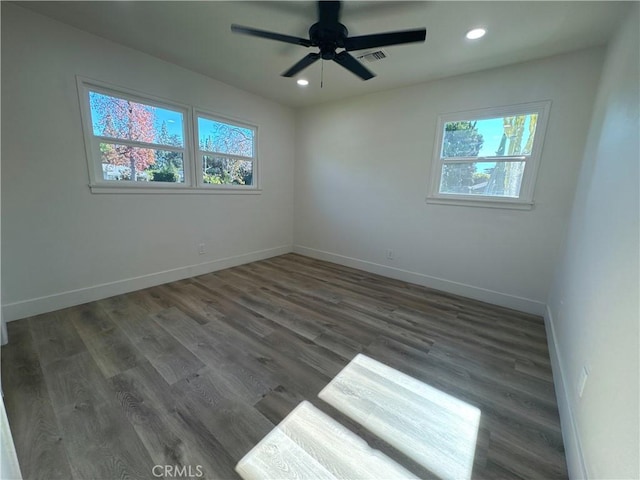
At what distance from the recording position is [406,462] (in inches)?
50.4

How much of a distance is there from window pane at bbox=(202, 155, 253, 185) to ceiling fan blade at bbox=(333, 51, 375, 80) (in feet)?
7.51

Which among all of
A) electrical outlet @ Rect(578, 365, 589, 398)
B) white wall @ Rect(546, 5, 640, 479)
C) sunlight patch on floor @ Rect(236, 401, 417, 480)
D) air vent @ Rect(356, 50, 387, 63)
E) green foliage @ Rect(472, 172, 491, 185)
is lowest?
sunlight patch on floor @ Rect(236, 401, 417, 480)

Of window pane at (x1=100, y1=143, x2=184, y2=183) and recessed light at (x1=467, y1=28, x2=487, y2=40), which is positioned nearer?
recessed light at (x1=467, y1=28, x2=487, y2=40)

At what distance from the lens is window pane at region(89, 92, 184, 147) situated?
2.69m

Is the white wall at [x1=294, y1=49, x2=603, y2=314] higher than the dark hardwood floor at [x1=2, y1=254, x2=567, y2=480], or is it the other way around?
the white wall at [x1=294, y1=49, x2=603, y2=314]

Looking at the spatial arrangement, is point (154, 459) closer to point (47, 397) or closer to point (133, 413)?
point (133, 413)

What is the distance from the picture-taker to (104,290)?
9.57 feet

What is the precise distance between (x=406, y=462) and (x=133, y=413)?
1.54 m

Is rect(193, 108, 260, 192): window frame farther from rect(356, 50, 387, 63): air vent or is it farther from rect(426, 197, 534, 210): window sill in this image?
rect(426, 197, 534, 210): window sill

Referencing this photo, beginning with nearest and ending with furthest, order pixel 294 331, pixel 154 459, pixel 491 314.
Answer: pixel 154 459 → pixel 294 331 → pixel 491 314

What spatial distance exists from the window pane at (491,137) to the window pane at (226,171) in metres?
2.95

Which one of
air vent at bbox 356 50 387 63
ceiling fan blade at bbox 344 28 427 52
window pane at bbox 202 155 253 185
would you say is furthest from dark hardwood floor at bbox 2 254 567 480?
air vent at bbox 356 50 387 63

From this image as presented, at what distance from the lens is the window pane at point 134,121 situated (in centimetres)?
269

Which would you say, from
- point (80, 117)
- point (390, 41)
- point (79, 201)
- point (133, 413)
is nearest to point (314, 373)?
point (133, 413)
